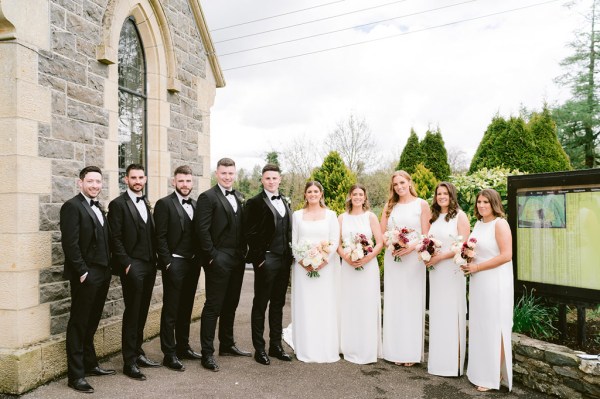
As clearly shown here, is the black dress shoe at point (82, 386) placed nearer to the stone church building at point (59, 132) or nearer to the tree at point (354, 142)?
the stone church building at point (59, 132)

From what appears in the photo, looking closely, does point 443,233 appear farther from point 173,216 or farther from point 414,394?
point 173,216

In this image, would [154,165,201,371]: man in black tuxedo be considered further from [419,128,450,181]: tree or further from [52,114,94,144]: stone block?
[419,128,450,181]: tree

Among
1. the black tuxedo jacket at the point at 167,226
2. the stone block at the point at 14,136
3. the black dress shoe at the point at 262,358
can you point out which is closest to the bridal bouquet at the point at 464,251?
the black dress shoe at the point at 262,358

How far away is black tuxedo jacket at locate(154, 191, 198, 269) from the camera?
553 centimetres

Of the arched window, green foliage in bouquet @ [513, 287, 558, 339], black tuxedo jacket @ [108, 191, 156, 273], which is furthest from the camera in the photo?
the arched window

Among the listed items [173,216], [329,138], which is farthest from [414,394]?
[329,138]

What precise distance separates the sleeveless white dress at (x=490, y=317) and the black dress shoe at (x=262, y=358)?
7.70 feet

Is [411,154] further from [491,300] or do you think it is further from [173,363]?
[173,363]

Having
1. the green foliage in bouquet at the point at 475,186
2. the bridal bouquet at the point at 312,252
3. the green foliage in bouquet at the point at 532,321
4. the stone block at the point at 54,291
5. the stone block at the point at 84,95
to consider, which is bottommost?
the green foliage in bouquet at the point at 532,321

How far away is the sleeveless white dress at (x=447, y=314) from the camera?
5.40 m

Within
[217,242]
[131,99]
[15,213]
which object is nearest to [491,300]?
[217,242]

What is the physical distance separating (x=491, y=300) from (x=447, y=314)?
1.93 ft

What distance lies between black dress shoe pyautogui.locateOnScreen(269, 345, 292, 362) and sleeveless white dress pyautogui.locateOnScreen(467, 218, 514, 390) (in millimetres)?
2165

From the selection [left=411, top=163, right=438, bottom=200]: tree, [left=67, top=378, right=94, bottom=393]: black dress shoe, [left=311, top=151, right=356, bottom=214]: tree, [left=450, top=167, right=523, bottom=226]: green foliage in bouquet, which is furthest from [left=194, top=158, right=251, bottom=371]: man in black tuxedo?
[left=411, top=163, right=438, bottom=200]: tree
